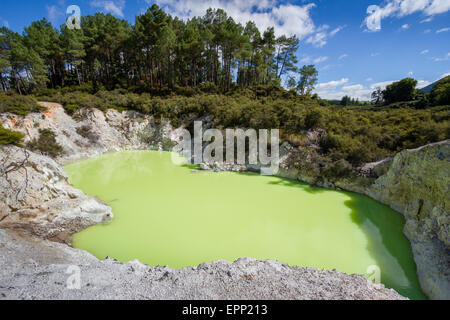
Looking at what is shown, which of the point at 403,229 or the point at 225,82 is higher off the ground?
the point at 225,82

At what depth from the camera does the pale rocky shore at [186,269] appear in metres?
3.16

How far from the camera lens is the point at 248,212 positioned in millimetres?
7160

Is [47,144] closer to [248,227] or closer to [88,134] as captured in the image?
[88,134]

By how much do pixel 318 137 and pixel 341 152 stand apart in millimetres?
2029

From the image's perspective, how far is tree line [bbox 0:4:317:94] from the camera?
72.3 ft

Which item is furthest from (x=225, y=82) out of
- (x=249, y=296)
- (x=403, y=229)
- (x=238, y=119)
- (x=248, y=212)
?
(x=249, y=296)

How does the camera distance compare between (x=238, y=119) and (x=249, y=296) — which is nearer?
(x=249, y=296)
